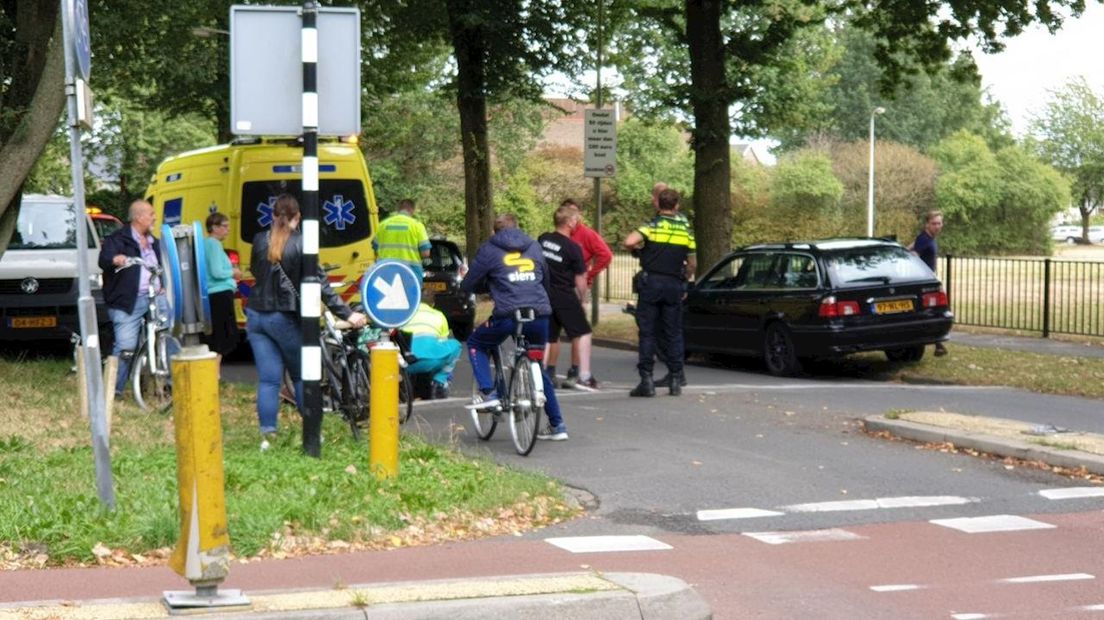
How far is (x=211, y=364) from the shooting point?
6.34m

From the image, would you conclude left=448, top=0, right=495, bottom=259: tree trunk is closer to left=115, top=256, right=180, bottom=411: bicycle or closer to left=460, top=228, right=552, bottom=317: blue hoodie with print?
left=115, top=256, right=180, bottom=411: bicycle

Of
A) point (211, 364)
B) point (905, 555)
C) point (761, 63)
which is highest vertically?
point (761, 63)

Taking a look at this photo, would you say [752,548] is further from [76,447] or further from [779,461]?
[76,447]

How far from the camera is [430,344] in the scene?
1468 centimetres

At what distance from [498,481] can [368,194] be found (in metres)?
11.0

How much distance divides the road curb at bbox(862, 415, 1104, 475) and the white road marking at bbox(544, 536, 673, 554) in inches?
151


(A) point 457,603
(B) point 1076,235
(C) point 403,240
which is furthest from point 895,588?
(B) point 1076,235

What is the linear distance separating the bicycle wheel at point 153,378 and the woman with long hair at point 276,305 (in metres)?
2.64

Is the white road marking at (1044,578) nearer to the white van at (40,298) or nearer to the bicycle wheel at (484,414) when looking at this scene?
the bicycle wheel at (484,414)

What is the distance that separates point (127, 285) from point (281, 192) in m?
5.87

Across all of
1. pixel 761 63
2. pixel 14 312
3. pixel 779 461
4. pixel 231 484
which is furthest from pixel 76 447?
pixel 761 63

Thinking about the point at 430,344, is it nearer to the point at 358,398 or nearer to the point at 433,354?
the point at 433,354

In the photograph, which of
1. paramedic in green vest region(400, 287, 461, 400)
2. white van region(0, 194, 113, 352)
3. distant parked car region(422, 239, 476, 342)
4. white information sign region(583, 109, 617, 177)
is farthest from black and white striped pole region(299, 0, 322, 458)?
white information sign region(583, 109, 617, 177)

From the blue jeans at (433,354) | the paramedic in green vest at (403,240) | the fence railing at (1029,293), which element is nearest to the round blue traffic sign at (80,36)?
the blue jeans at (433,354)
